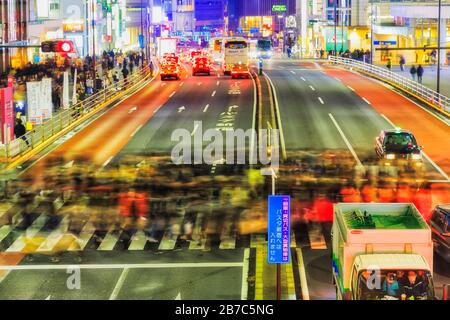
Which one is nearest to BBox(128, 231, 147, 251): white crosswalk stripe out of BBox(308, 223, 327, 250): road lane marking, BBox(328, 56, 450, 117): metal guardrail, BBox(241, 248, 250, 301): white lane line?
BBox(241, 248, 250, 301): white lane line

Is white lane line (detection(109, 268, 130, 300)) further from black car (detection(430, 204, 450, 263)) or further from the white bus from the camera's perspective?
the white bus

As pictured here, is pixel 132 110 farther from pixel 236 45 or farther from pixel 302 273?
pixel 302 273

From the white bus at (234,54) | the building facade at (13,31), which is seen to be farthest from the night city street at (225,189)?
the building facade at (13,31)

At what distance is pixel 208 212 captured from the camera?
29.4 meters

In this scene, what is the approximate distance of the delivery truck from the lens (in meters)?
16.1

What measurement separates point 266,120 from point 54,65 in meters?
45.0

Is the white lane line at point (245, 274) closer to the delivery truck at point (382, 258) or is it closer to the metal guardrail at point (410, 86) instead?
the delivery truck at point (382, 258)

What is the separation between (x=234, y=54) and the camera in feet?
262

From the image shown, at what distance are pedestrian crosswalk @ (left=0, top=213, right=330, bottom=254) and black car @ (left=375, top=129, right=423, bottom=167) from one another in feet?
38.2

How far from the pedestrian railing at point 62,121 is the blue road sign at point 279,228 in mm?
23462

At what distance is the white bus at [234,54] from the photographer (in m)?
79.4

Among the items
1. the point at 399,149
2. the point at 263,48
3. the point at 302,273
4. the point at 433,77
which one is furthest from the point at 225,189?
the point at 263,48
